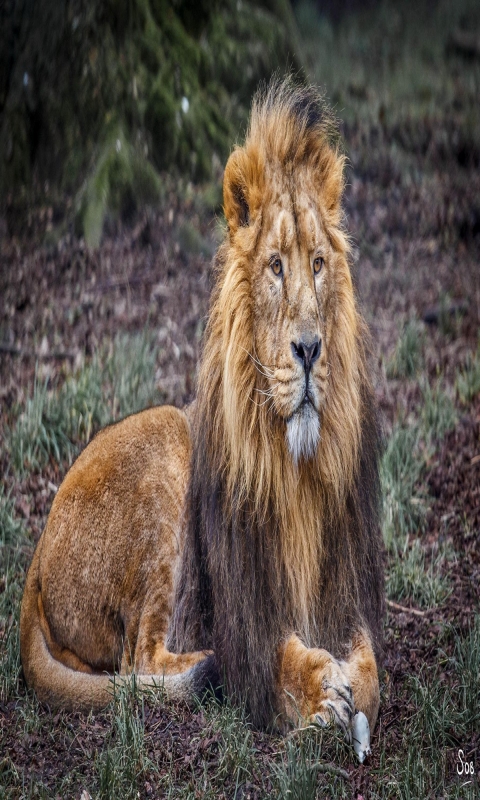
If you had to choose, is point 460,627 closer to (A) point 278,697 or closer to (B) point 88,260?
(A) point 278,697

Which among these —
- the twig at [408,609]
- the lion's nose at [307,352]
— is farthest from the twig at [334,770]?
the twig at [408,609]

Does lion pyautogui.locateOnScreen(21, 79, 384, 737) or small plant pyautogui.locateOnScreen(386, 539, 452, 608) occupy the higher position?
lion pyautogui.locateOnScreen(21, 79, 384, 737)

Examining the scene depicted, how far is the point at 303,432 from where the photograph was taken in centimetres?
381

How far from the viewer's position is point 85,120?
8.43m

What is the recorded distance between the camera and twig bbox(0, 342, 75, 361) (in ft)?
24.3

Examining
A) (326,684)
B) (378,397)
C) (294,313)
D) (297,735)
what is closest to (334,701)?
(326,684)

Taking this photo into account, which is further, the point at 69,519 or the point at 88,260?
the point at 88,260

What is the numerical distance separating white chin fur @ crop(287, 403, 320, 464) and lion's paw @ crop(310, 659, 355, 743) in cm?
79

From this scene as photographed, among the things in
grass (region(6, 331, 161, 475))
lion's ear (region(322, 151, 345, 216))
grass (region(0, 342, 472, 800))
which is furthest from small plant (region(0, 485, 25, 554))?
lion's ear (region(322, 151, 345, 216))

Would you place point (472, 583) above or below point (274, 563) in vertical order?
below

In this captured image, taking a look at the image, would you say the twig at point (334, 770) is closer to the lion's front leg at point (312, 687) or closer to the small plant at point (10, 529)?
the lion's front leg at point (312, 687)

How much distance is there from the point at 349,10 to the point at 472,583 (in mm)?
11668

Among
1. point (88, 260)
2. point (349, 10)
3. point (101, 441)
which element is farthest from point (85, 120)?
point (349, 10)
